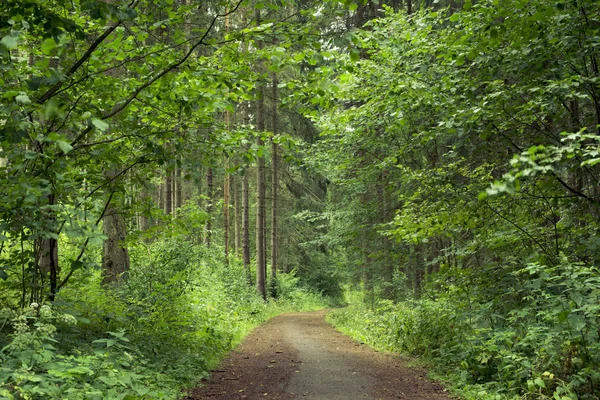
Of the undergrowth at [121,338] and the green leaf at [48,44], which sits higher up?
the green leaf at [48,44]

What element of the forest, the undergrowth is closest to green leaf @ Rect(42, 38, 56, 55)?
the forest

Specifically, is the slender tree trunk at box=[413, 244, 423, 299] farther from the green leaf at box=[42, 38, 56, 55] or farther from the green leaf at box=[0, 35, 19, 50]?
the green leaf at box=[0, 35, 19, 50]

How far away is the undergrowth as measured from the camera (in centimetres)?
397

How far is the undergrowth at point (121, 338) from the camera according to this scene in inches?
156

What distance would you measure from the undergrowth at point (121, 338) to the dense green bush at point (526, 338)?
4.39 meters

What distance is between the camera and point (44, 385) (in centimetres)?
383

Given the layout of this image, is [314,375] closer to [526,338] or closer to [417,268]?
[526,338]

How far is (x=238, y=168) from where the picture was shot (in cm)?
593

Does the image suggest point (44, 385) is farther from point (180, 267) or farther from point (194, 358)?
point (180, 267)

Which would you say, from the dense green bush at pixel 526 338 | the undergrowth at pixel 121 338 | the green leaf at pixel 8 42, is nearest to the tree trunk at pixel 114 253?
the undergrowth at pixel 121 338

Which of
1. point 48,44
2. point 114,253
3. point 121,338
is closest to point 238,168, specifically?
point 121,338

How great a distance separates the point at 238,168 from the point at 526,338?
438cm

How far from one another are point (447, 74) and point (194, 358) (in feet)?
22.2

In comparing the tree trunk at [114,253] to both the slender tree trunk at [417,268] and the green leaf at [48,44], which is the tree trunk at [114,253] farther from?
the slender tree trunk at [417,268]
